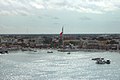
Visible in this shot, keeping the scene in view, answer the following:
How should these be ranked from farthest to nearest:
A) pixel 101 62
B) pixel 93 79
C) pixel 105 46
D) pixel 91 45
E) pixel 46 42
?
1. pixel 46 42
2. pixel 91 45
3. pixel 105 46
4. pixel 101 62
5. pixel 93 79

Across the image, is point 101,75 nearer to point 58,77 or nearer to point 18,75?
point 58,77

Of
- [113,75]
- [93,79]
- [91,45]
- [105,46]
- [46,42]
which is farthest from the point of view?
[46,42]

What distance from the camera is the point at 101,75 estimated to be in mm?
17922

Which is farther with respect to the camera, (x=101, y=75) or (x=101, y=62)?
(x=101, y=62)

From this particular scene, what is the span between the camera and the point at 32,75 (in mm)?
17766

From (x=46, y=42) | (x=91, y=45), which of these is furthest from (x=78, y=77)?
(x=46, y=42)

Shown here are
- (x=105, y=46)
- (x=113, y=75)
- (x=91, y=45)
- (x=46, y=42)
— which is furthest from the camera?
(x=46, y=42)

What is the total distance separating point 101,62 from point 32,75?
8.17 m

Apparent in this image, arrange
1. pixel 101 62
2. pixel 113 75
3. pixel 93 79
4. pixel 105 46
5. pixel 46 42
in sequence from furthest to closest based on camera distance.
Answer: pixel 46 42 → pixel 105 46 → pixel 101 62 → pixel 113 75 → pixel 93 79

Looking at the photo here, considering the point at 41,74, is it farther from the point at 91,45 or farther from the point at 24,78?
the point at 91,45

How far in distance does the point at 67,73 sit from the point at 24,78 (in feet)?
9.73

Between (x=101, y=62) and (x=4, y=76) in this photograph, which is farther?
(x=101, y=62)

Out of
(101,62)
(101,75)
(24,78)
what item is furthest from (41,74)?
(101,62)

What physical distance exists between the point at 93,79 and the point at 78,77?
900 mm
